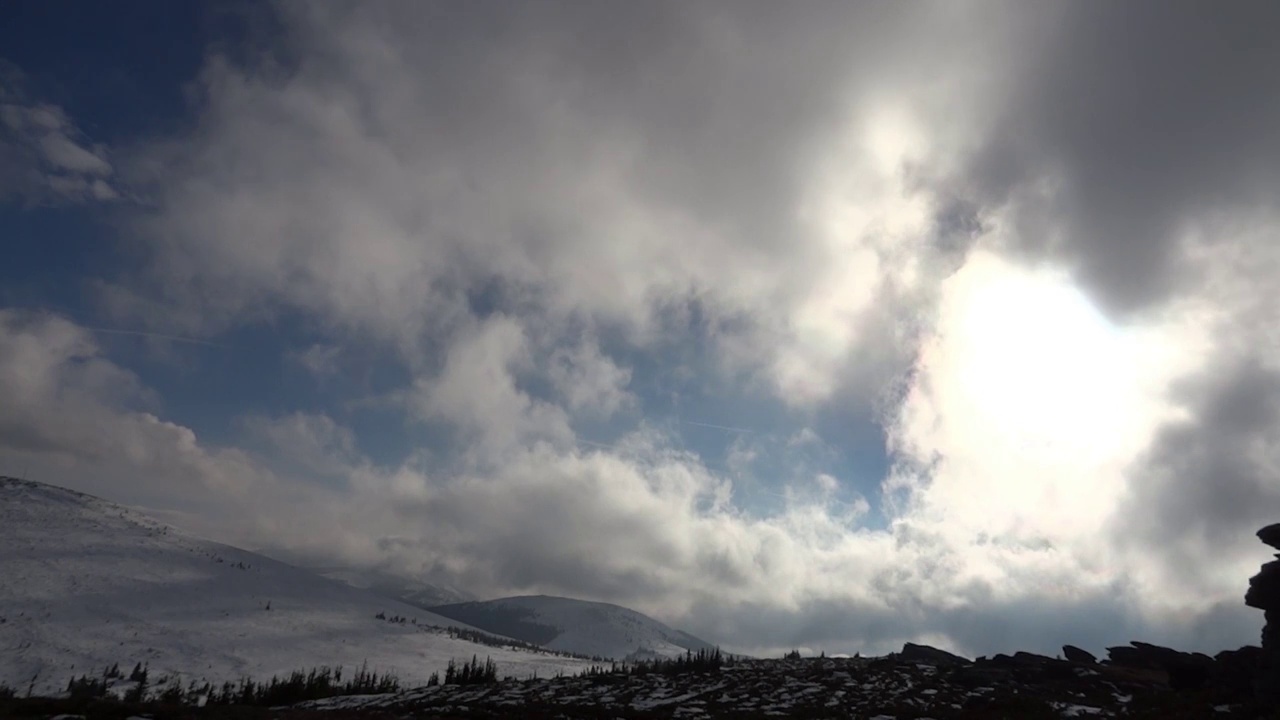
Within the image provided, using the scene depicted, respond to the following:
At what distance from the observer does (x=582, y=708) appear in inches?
1986

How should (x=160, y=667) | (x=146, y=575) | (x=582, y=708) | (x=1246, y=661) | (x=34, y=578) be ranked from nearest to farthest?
(x=1246, y=661) → (x=582, y=708) → (x=160, y=667) → (x=34, y=578) → (x=146, y=575)

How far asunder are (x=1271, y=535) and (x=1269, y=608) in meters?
4.66

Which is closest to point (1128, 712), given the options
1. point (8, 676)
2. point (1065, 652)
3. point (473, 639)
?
point (1065, 652)

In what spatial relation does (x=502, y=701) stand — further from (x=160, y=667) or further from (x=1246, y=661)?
(x=1246, y=661)

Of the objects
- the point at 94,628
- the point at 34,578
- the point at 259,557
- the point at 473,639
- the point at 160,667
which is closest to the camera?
the point at 160,667

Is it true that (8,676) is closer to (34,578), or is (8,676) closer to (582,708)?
(34,578)

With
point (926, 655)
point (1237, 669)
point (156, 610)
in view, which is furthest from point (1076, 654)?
point (156, 610)

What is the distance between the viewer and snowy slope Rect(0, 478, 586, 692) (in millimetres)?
76250

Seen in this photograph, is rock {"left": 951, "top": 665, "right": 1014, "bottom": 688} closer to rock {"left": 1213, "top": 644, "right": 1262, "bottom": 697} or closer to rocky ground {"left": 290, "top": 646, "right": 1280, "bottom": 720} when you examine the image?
rocky ground {"left": 290, "top": 646, "right": 1280, "bottom": 720}

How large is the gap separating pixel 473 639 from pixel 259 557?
62.3 meters

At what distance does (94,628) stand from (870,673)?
10041cm

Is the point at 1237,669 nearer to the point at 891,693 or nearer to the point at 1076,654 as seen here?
the point at 891,693

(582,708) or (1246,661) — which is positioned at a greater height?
(1246,661)

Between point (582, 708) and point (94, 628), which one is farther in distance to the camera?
point (94, 628)
